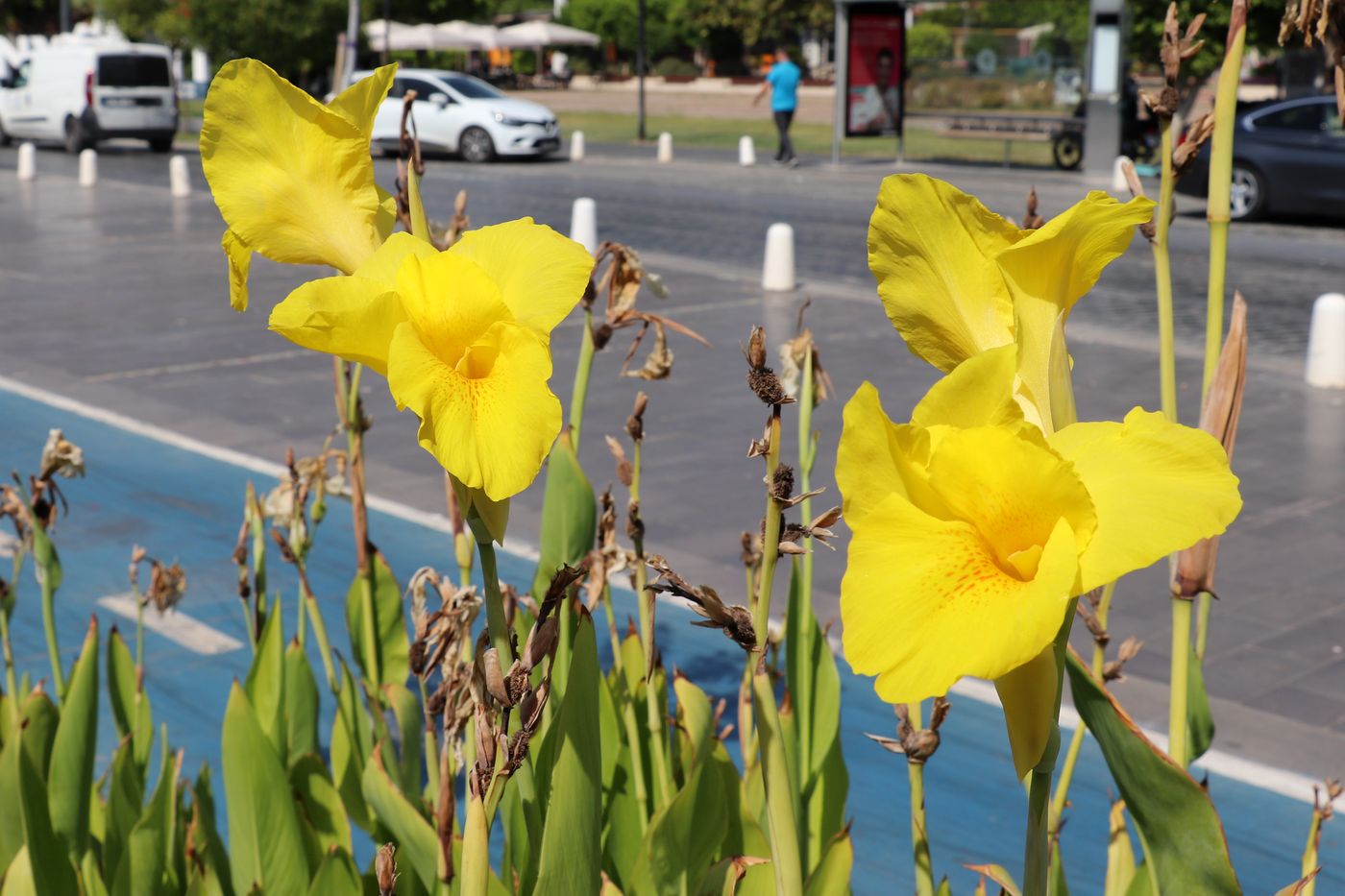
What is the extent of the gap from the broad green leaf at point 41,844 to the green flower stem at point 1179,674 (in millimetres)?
1294

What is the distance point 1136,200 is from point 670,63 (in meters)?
55.1

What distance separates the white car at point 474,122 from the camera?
80.6 feet

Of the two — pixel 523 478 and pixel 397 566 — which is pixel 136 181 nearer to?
pixel 397 566

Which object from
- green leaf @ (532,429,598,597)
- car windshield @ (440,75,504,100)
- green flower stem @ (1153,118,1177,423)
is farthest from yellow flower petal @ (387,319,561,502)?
car windshield @ (440,75,504,100)

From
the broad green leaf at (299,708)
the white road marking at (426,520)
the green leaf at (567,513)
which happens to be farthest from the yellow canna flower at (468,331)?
the white road marking at (426,520)

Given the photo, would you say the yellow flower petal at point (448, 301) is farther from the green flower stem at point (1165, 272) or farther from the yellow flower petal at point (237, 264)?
the green flower stem at point (1165, 272)

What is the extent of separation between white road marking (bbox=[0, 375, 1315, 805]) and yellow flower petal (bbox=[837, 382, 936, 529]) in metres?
1.81

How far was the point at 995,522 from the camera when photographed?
2.89 feet

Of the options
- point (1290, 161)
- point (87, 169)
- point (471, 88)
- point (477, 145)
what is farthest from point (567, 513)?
point (471, 88)

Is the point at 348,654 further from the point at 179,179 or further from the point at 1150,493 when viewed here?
the point at 179,179

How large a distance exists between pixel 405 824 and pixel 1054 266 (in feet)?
3.33

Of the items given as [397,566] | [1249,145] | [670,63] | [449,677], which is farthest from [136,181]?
[670,63]

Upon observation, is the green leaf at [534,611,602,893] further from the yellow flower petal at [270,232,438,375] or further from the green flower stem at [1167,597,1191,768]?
the green flower stem at [1167,597,1191,768]

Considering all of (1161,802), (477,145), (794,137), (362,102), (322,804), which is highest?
(794,137)
